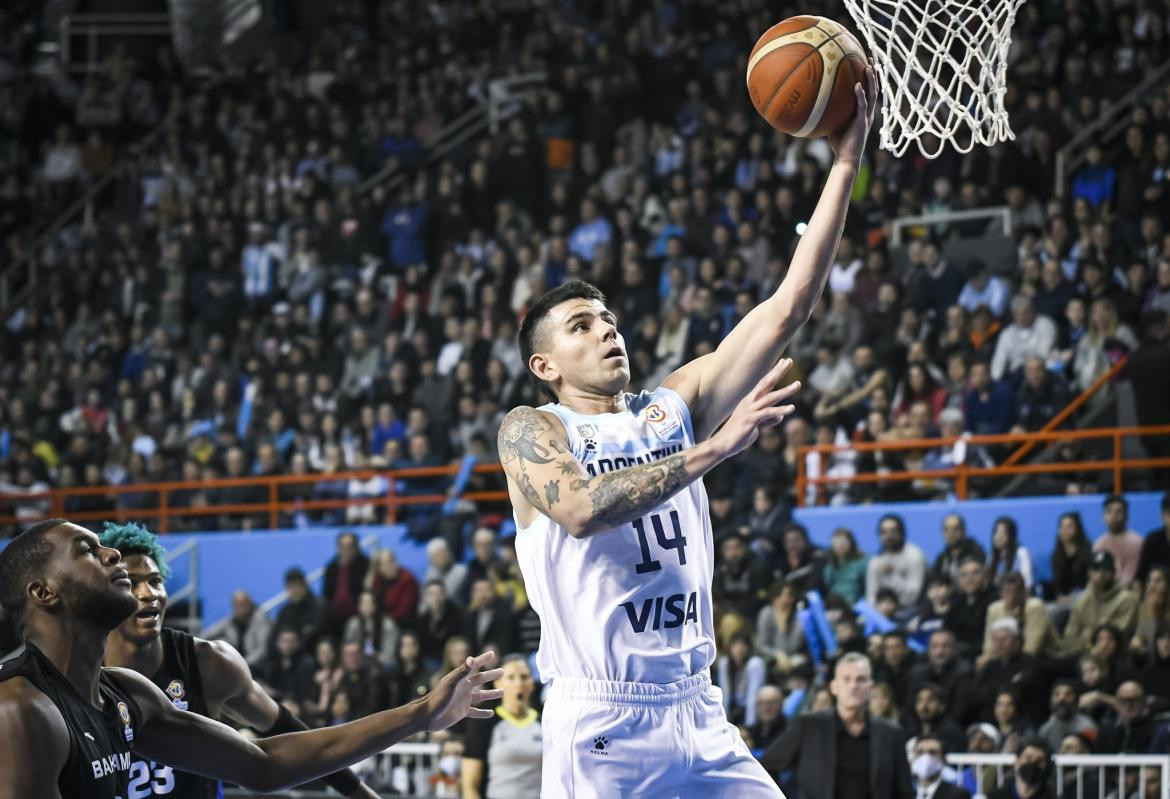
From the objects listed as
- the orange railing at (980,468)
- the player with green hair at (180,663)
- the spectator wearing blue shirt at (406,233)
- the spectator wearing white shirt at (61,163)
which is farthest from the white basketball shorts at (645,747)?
the spectator wearing white shirt at (61,163)

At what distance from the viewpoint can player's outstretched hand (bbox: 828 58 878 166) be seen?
4.82 m

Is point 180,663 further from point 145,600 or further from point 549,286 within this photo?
point 549,286

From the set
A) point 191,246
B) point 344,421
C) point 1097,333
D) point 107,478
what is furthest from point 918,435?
point 191,246

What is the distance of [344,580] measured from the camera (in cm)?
1321

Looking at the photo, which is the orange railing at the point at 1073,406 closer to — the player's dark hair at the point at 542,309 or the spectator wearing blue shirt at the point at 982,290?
the spectator wearing blue shirt at the point at 982,290

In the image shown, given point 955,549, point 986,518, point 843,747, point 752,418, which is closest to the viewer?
point 752,418

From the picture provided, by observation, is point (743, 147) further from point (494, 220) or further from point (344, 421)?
point (344, 421)

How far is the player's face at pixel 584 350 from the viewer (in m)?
4.80

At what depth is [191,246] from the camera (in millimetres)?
18812

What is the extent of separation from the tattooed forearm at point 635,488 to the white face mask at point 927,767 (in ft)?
15.4

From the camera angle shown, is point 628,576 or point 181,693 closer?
point 628,576

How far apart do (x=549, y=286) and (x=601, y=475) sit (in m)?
10.8

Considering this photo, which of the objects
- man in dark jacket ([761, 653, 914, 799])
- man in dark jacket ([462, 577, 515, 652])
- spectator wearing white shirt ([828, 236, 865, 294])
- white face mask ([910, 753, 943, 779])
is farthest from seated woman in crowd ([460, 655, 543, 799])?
spectator wearing white shirt ([828, 236, 865, 294])

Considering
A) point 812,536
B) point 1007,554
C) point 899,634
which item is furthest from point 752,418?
point 812,536
